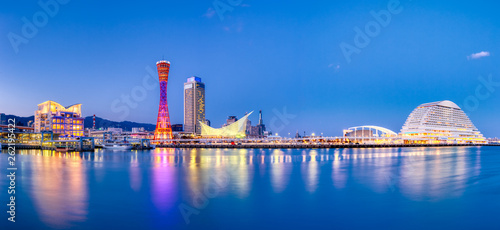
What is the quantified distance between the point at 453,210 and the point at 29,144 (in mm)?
63413

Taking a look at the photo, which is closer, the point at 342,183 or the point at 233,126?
the point at 342,183

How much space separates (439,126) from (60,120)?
8313cm

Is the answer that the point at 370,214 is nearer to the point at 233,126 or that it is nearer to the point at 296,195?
the point at 296,195

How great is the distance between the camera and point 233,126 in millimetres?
90062

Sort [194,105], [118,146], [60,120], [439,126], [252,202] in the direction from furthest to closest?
1. [194,105]
2. [439,126]
3. [60,120]
4. [118,146]
5. [252,202]

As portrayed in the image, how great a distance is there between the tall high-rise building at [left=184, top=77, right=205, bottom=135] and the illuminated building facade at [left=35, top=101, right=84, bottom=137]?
91358mm

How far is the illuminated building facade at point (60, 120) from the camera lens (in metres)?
63.2

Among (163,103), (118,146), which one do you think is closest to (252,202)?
(118,146)

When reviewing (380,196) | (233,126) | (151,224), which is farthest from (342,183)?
(233,126)

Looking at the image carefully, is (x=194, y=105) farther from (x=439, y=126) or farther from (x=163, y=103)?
(x=439, y=126)

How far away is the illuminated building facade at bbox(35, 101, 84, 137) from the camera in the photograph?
63213 millimetres

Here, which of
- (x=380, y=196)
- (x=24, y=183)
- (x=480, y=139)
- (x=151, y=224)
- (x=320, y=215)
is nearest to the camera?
(x=151, y=224)

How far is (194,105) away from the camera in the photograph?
6329 inches

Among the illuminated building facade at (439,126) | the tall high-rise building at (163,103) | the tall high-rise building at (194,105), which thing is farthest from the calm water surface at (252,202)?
the tall high-rise building at (194,105)
